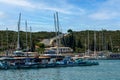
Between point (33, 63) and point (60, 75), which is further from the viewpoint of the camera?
point (33, 63)

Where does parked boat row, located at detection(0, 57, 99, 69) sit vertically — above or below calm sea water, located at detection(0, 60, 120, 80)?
above

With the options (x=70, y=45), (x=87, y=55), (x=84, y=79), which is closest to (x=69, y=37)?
(x=70, y=45)

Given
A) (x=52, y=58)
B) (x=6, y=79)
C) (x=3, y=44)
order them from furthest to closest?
(x=3, y=44)
(x=52, y=58)
(x=6, y=79)

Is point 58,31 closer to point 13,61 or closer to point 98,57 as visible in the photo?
point 13,61

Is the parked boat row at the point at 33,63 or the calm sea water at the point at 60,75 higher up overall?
the parked boat row at the point at 33,63

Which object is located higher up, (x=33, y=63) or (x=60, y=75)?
(x=33, y=63)

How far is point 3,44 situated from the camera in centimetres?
14312

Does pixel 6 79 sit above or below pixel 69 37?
below

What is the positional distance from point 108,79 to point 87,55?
7880 cm

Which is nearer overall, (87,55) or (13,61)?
(13,61)

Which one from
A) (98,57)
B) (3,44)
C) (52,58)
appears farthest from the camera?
(3,44)

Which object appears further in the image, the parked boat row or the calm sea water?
the parked boat row

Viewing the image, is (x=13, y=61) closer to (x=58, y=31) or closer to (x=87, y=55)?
(x=58, y=31)

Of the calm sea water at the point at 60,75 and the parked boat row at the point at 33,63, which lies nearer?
the calm sea water at the point at 60,75
